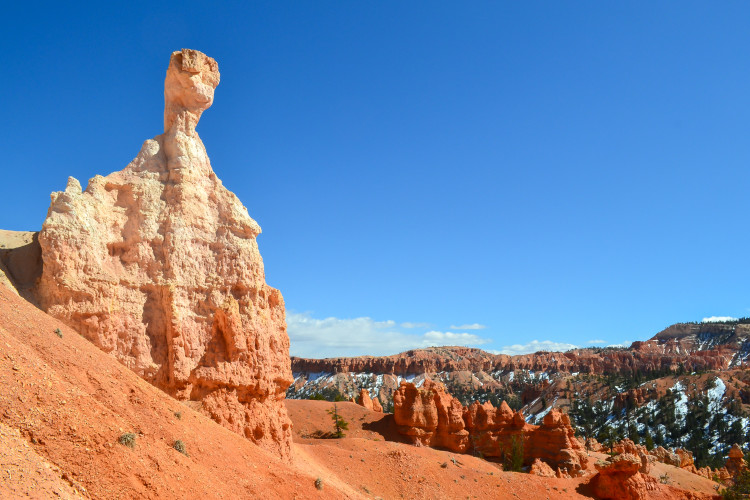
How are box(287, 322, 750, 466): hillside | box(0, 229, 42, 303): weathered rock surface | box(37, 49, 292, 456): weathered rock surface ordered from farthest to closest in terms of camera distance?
box(287, 322, 750, 466): hillside < box(37, 49, 292, 456): weathered rock surface < box(0, 229, 42, 303): weathered rock surface

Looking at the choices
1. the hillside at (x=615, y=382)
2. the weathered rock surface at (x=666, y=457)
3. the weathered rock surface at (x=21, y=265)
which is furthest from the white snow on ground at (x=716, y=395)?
the weathered rock surface at (x=21, y=265)

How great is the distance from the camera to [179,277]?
19422 millimetres

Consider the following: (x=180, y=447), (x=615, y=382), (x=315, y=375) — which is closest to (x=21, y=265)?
(x=180, y=447)

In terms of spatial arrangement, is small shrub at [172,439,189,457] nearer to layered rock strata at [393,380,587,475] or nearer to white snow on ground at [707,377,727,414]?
layered rock strata at [393,380,587,475]

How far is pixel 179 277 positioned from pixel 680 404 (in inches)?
3841

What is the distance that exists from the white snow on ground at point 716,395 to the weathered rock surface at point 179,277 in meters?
90.2

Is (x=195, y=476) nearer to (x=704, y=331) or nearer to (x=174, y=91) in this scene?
(x=174, y=91)

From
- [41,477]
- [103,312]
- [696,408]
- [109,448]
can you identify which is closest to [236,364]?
[103,312]

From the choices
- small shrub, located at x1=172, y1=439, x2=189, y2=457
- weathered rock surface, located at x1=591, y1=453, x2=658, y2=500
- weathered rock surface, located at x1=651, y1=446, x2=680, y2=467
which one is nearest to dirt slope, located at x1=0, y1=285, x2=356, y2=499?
small shrub, located at x1=172, y1=439, x2=189, y2=457

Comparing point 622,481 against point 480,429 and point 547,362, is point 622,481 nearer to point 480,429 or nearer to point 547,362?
point 480,429

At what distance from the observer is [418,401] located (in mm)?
45812

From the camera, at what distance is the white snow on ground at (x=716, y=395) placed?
293 ft

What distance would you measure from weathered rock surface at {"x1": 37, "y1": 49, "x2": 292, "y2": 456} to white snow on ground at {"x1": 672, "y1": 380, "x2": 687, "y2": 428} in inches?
3323

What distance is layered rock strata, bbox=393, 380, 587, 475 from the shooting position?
1736 inches
